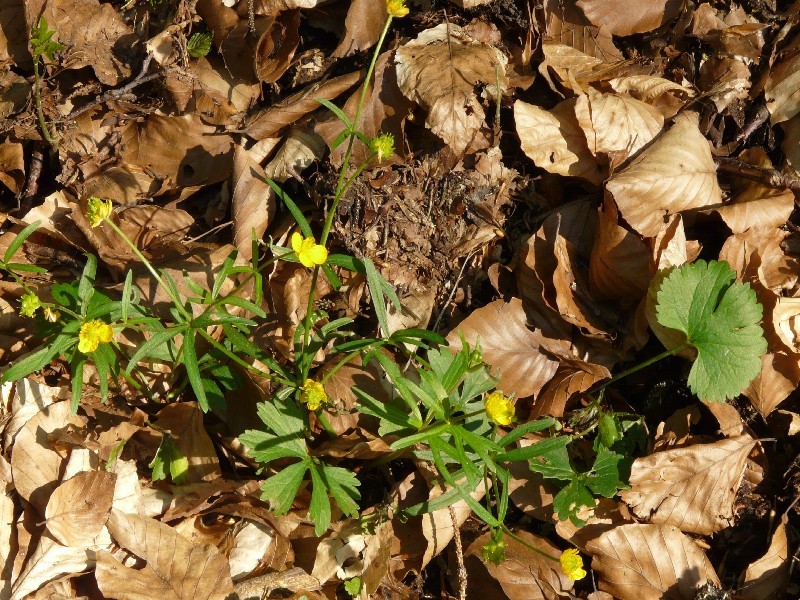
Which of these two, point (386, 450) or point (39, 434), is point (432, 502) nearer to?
point (386, 450)

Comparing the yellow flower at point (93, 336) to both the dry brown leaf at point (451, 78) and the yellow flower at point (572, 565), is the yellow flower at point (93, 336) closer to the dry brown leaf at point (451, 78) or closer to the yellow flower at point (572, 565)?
the dry brown leaf at point (451, 78)

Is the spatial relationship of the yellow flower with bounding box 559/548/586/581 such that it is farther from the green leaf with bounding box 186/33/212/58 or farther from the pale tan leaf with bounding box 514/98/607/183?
the green leaf with bounding box 186/33/212/58

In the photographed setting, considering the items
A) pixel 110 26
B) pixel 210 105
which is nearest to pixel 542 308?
pixel 210 105

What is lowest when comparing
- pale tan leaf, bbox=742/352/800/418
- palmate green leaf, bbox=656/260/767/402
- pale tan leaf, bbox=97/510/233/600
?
pale tan leaf, bbox=97/510/233/600

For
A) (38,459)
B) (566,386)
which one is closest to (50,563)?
(38,459)

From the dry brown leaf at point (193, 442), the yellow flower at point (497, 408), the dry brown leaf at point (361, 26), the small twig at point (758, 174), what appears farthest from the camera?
the dry brown leaf at point (361, 26)

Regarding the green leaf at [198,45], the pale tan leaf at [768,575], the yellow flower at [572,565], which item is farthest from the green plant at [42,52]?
the pale tan leaf at [768,575]

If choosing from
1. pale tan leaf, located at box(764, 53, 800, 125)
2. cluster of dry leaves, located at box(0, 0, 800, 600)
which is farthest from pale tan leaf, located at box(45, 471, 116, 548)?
pale tan leaf, located at box(764, 53, 800, 125)
